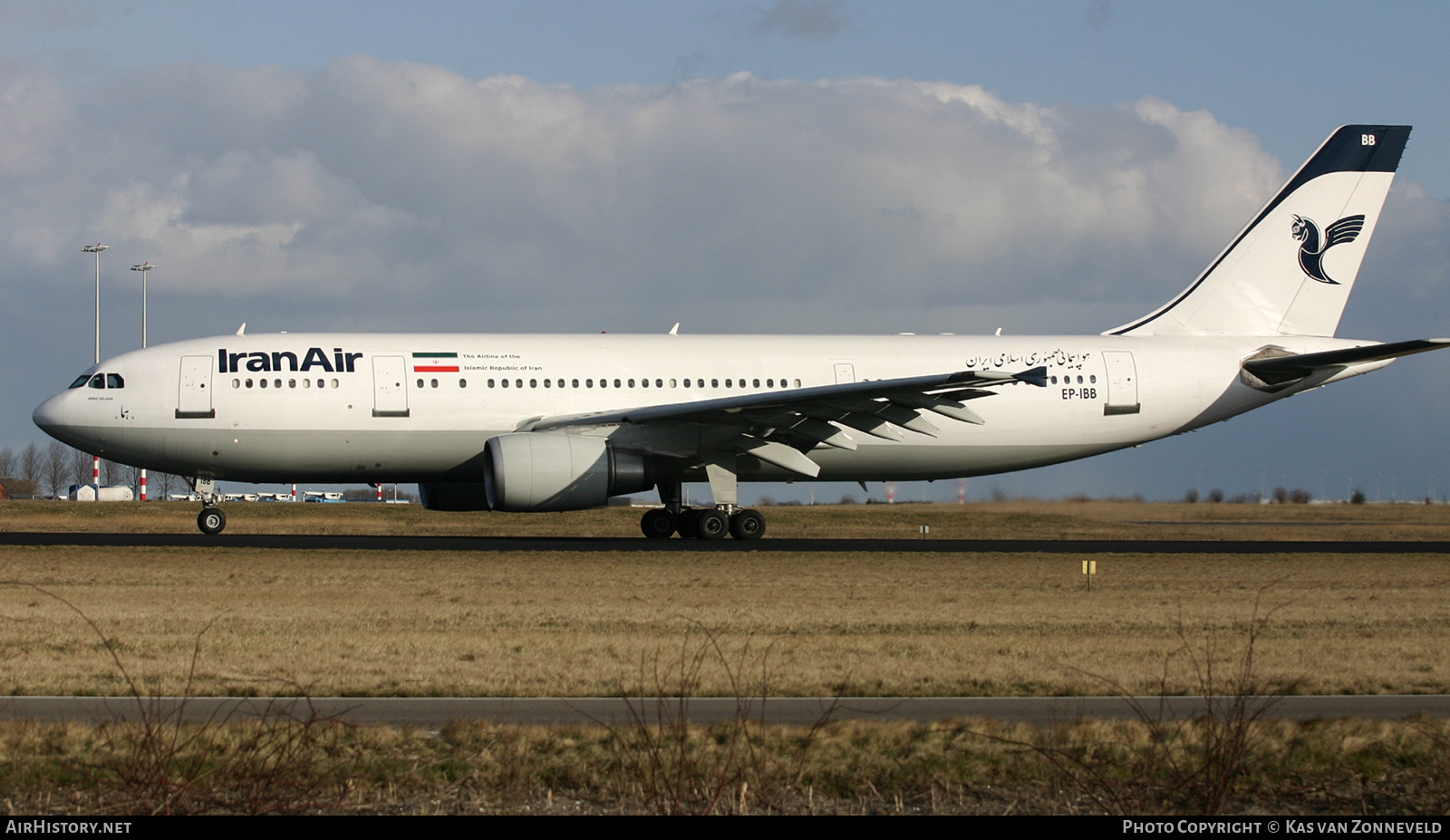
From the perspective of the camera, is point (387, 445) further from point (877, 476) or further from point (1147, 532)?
point (1147, 532)

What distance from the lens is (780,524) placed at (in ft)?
123

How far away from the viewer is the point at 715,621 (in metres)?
14.6

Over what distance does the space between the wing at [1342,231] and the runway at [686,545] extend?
23.2 ft

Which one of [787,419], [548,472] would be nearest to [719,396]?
[787,419]

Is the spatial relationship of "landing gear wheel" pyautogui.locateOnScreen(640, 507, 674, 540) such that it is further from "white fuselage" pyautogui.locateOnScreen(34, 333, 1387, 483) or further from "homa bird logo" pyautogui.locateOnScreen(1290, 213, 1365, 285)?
"homa bird logo" pyautogui.locateOnScreen(1290, 213, 1365, 285)

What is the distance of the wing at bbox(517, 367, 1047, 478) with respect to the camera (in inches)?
961

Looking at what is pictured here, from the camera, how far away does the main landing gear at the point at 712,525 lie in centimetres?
2694

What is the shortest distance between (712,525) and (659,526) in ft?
5.60

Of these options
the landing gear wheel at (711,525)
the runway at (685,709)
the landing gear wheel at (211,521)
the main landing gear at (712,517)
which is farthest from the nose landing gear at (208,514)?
the runway at (685,709)

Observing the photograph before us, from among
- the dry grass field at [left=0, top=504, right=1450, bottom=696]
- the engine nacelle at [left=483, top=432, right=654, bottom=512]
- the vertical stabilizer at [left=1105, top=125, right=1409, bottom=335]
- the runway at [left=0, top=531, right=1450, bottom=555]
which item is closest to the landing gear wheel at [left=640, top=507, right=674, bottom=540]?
the runway at [left=0, top=531, right=1450, bottom=555]

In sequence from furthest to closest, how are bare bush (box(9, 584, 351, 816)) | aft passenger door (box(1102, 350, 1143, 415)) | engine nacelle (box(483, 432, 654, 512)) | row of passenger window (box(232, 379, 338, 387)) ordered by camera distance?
1. aft passenger door (box(1102, 350, 1143, 415))
2. row of passenger window (box(232, 379, 338, 387))
3. engine nacelle (box(483, 432, 654, 512))
4. bare bush (box(9, 584, 351, 816))

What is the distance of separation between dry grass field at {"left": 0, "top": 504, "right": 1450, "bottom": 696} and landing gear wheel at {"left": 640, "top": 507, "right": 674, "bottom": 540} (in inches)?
193
